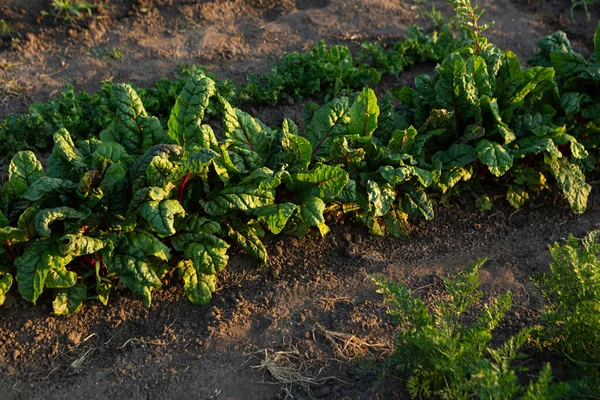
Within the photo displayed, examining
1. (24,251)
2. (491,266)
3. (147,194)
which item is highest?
(147,194)

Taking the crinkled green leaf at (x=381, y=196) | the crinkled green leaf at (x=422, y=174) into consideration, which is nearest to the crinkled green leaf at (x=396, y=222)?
the crinkled green leaf at (x=381, y=196)

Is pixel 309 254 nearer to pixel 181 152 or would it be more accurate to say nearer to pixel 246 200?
pixel 246 200

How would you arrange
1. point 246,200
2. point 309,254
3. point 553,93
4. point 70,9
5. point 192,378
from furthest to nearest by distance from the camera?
1. point 70,9
2. point 553,93
3. point 309,254
4. point 246,200
5. point 192,378

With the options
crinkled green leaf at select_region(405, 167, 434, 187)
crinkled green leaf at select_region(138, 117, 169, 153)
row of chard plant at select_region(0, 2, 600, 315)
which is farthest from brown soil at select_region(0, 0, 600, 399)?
crinkled green leaf at select_region(138, 117, 169, 153)

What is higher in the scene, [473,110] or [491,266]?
[473,110]

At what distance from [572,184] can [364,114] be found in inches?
65.1

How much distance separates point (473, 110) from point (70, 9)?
4141 millimetres

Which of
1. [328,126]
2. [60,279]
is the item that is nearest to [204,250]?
[60,279]

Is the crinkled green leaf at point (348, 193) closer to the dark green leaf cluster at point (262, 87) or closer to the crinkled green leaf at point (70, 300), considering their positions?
the dark green leaf cluster at point (262, 87)

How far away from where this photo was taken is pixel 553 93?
4746 millimetres

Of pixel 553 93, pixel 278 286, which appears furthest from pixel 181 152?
pixel 553 93

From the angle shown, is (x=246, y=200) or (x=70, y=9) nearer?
(x=246, y=200)

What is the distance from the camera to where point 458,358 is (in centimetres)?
293

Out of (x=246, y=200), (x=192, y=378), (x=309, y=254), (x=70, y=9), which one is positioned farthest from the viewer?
(x=70, y=9)
